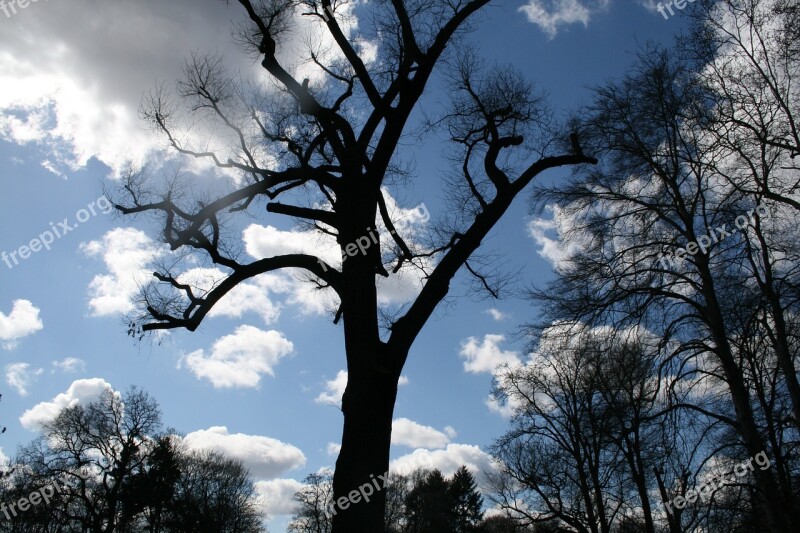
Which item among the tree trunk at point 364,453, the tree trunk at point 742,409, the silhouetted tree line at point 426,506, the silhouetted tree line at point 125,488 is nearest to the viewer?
the tree trunk at point 364,453

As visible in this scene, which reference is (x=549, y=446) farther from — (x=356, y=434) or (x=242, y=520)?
(x=242, y=520)

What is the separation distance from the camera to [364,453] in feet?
17.2

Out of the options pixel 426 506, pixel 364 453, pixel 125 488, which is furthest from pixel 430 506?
pixel 364 453

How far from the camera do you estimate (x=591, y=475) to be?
2191cm

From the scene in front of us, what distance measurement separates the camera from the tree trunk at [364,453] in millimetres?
4953

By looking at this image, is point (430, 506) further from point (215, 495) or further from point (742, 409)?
point (742, 409)

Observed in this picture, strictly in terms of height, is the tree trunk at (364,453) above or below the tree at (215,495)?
below

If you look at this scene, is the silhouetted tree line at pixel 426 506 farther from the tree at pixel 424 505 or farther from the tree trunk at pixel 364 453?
the tree trunk at pixel 364 453

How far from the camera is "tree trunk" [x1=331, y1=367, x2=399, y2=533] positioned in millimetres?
4953

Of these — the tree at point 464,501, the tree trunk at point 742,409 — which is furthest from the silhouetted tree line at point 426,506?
the tree trunk at point 742,409

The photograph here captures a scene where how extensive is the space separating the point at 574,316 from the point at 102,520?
30.8m

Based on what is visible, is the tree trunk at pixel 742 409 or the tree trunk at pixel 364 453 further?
the tree trunk at pixel 742 409

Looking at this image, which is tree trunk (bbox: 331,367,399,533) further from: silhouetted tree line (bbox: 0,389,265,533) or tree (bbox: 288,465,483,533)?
tree (bbox: 288,465,483,533)

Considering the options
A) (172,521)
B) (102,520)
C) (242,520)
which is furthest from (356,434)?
(242,520)
